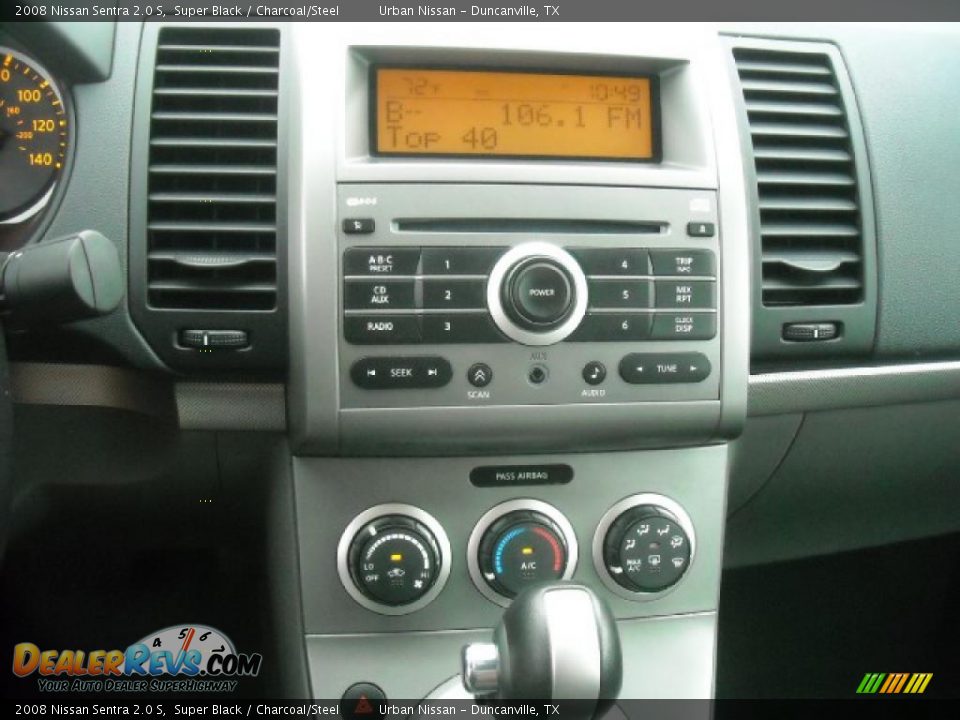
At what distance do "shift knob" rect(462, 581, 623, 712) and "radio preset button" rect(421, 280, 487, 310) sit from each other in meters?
0.29

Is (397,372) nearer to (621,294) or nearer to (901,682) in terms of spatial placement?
(621,294)

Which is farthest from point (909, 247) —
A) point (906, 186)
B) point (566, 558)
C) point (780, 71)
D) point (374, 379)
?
point (374, 379)

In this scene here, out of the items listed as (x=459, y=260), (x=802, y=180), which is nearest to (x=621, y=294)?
(x=459, y=260)

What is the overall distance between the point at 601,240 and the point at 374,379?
275mm

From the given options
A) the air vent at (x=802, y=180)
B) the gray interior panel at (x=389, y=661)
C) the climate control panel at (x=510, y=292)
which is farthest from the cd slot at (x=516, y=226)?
the gray interior panel at (x=389, y=661)

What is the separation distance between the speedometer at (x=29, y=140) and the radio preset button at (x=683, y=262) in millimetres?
699

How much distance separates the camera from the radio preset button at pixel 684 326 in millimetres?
999

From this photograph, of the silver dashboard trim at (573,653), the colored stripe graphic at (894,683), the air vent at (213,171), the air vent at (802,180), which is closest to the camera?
the silver dashboard trim at (573,653)

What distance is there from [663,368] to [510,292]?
0.63ft

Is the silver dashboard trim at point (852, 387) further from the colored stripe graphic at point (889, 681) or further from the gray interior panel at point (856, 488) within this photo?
the colored stripe graphic at point (889, 681)

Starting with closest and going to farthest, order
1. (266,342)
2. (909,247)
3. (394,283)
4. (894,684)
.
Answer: (394,283), (266,342), (909,247), (894,684)

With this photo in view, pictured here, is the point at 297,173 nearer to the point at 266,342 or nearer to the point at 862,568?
the point at 266,342

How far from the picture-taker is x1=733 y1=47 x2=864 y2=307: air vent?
1.21 metres

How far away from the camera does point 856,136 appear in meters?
1.28
